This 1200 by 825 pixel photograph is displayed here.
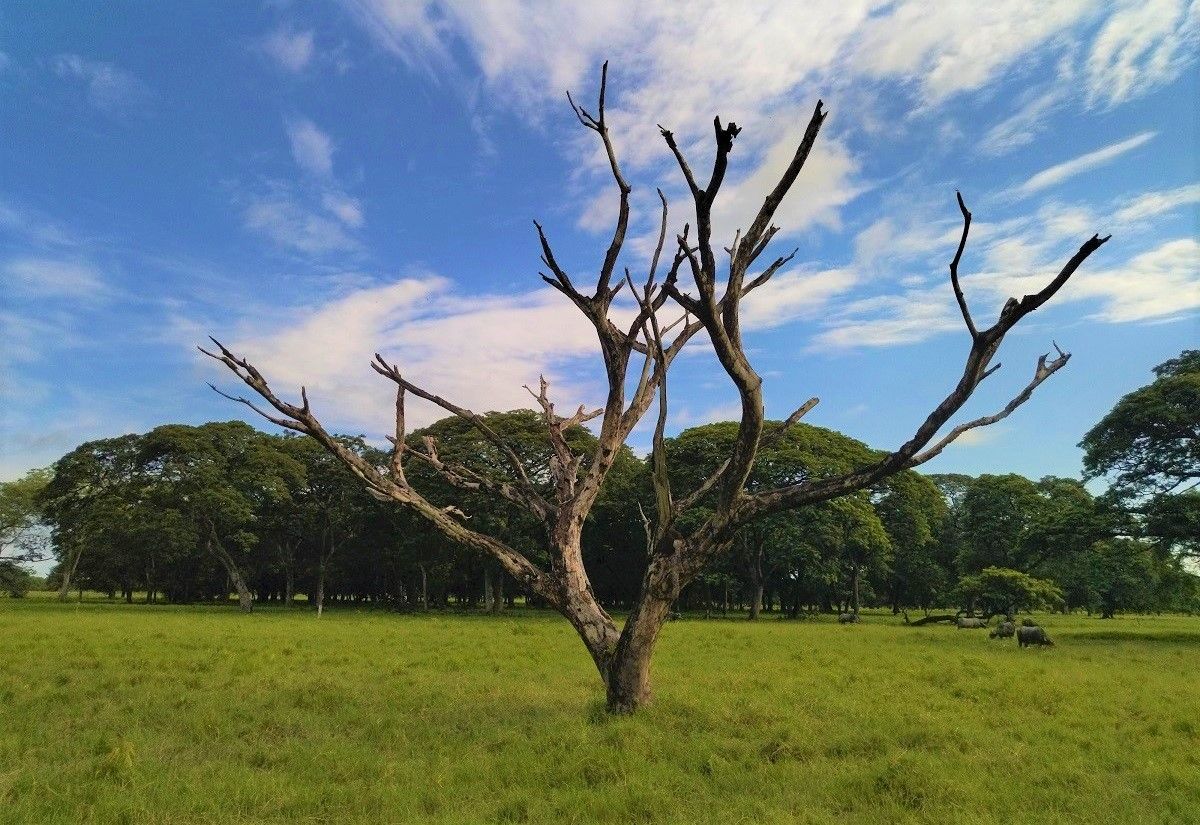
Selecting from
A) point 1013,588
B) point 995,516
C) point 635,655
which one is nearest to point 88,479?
point 635,655

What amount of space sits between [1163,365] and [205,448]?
4841 centimetres

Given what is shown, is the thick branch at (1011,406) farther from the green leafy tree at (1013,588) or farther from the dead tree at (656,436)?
the green leafy tree at (1013,588)

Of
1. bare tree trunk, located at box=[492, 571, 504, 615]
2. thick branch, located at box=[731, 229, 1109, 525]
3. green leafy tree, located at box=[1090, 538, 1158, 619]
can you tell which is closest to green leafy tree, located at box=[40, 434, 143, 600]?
bare tree trunk, located at box=[492, 571, 504, 615]

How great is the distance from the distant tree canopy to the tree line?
0.45 feet

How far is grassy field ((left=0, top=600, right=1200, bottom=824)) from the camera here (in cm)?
648

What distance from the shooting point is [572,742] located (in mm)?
8523

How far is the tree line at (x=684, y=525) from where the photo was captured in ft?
99.2

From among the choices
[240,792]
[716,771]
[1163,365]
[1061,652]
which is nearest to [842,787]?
[716,771]

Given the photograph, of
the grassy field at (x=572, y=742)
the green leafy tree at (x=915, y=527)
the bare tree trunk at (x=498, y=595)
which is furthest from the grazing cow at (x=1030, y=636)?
the bare tree trunk at (x=498, y=595)

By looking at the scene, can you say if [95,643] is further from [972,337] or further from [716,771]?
[972,337]

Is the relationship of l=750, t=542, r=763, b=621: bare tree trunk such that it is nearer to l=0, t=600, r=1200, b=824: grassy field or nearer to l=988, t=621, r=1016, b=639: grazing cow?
l=988, t=621, r=1016, b=639: grazing cow

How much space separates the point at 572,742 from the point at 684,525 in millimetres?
33225

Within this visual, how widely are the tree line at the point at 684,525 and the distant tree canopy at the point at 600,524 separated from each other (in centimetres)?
14

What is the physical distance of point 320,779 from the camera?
23.6 ft
